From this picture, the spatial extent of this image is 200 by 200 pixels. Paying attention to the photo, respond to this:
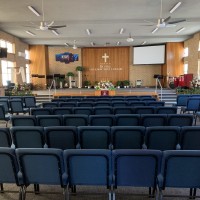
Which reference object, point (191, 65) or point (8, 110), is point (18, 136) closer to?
point (8, 110)

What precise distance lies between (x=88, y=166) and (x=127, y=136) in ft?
3.70

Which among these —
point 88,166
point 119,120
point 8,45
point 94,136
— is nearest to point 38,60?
point 8,45

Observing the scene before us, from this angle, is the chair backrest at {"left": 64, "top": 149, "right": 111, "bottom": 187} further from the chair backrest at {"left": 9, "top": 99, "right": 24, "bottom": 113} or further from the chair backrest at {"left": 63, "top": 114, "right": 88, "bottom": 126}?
the chair backrest at {"left": 9, "top": 99, "right": 24, "bottom": 113}

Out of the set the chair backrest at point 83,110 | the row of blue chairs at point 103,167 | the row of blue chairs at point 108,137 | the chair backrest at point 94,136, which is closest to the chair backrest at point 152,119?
the row of blue chairs at point 108,137

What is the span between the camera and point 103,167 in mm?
2291

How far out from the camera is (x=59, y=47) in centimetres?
2173

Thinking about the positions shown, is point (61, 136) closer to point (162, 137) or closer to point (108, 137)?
point (108, 137)

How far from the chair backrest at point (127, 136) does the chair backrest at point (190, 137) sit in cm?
62

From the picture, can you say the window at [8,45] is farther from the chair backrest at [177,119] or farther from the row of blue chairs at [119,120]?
the chair backrest at [177,119]

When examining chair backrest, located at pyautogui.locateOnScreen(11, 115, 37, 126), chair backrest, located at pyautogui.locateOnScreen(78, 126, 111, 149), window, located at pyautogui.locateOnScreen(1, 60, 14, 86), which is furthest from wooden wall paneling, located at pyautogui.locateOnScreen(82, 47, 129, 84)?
chair backrest, located at pyautogui.locateOnScreen(78, 126, 111, 149)

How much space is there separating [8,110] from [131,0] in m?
6.52

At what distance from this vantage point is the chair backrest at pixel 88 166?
2.21 m

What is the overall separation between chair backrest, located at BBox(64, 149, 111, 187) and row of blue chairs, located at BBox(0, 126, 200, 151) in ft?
3.08

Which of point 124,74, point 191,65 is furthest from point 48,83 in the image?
point 191,65
